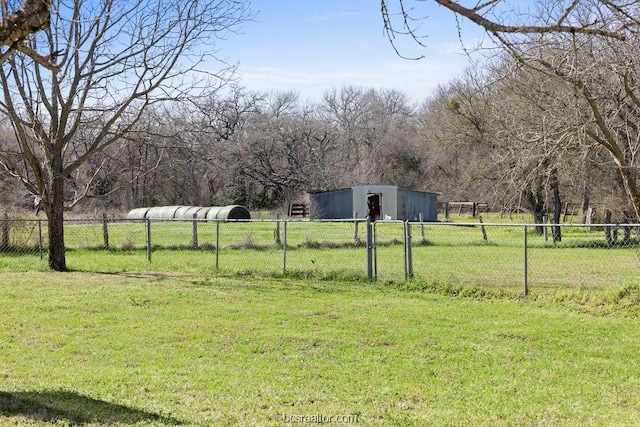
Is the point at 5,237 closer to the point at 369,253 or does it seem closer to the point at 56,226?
A: the point at 56,226

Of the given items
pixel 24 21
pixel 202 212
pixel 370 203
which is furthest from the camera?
pixel 370 203

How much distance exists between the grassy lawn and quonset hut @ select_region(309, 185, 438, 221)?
26809mm

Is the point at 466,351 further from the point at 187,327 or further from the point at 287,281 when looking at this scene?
the point at 287,281

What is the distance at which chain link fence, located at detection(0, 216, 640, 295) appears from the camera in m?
14.0

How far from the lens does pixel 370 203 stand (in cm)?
3956

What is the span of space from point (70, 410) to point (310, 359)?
269 centimetres

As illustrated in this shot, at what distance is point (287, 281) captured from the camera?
1413cm

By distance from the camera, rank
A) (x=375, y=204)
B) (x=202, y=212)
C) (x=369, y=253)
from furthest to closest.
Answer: (x=375, y=204)
(x=202, y=212)
(x=369, y=253)

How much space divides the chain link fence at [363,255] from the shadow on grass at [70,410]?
8216 millimetres

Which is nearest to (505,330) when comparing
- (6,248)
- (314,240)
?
(314,240)
